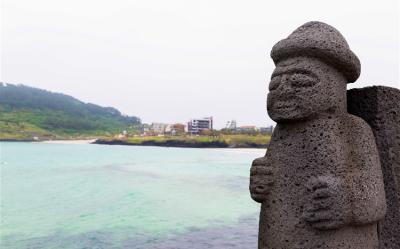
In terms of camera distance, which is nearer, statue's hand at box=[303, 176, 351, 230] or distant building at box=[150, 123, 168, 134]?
statue's hand at box=[303, 176, 351, 230]

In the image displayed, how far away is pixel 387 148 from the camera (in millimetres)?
3746

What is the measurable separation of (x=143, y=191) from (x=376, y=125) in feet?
76.7

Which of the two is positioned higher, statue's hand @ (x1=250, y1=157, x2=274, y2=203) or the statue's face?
the statue's face

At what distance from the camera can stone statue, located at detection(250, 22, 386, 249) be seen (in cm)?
321

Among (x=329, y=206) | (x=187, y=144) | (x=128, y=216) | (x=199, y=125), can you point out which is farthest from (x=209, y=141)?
(x=329, y=206)

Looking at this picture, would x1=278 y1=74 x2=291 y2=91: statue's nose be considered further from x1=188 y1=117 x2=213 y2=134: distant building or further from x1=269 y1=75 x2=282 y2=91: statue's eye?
x1=188 y1=117 x2=213 y2=134: distant building

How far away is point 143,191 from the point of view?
26.3 meters

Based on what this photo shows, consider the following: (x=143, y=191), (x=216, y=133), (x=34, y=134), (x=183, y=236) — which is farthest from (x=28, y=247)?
(x=34, y=134)

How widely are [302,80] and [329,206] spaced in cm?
93

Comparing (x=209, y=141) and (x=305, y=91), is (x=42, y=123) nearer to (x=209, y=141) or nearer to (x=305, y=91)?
(x=209, y=141)

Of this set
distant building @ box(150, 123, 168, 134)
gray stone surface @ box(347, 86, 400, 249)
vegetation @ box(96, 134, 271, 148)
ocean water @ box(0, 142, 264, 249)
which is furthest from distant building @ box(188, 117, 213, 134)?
gray stone surface @ box(347, 86, 400, 249)

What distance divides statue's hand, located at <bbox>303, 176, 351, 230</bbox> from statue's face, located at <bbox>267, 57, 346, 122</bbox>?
521 millimetres

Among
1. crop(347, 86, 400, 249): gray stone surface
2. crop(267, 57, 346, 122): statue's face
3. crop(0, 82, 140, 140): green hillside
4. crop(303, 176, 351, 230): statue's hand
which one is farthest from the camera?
crop(0, 82, 140, 140): green hillside

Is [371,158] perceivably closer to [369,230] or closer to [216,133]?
[369,230]
